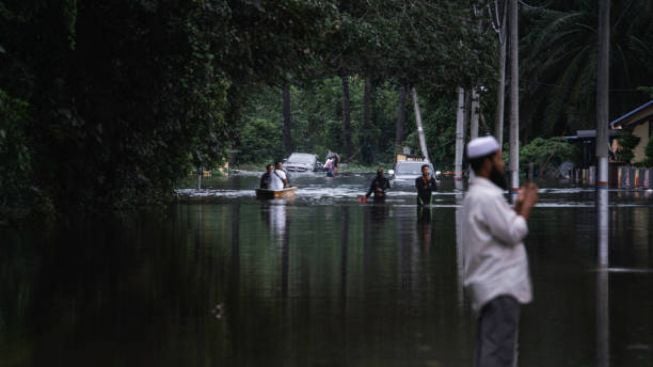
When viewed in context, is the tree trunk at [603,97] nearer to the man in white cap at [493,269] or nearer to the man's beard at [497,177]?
the man's beard at [497,177]

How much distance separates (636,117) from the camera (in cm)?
6038

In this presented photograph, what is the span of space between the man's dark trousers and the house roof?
51.6 metres

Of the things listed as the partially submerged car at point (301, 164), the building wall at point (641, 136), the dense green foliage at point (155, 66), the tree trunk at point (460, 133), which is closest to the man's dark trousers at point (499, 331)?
the dense green foliage at point (155, 66)

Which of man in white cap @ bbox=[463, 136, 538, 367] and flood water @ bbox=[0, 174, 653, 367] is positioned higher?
man in white cap @ bbox=[463, 136, 538, 367]

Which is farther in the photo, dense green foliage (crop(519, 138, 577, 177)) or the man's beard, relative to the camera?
dense green foliage (crop(519, 138, 577, 177))

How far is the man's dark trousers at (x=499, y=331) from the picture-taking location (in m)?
7.40

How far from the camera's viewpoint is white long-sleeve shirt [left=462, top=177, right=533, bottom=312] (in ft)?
23.9

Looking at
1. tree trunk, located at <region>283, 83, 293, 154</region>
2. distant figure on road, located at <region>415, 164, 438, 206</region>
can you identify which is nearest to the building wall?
distant figure on road, located at <region>415, 164, 438, 206</region>

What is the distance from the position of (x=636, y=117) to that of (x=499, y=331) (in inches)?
2157

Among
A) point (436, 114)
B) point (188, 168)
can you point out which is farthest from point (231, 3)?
point (436, 114)

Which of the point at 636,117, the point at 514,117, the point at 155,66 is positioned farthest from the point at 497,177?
the point at 636,117

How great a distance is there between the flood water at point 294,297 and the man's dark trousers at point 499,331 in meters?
2.14

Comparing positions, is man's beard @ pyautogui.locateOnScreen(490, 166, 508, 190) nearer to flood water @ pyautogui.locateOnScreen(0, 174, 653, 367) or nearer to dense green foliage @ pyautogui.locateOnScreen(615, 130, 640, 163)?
flood water @ pyautogui.locateOnScreen(0, 174, 653, 367)

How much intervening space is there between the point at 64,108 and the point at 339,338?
1131cm
